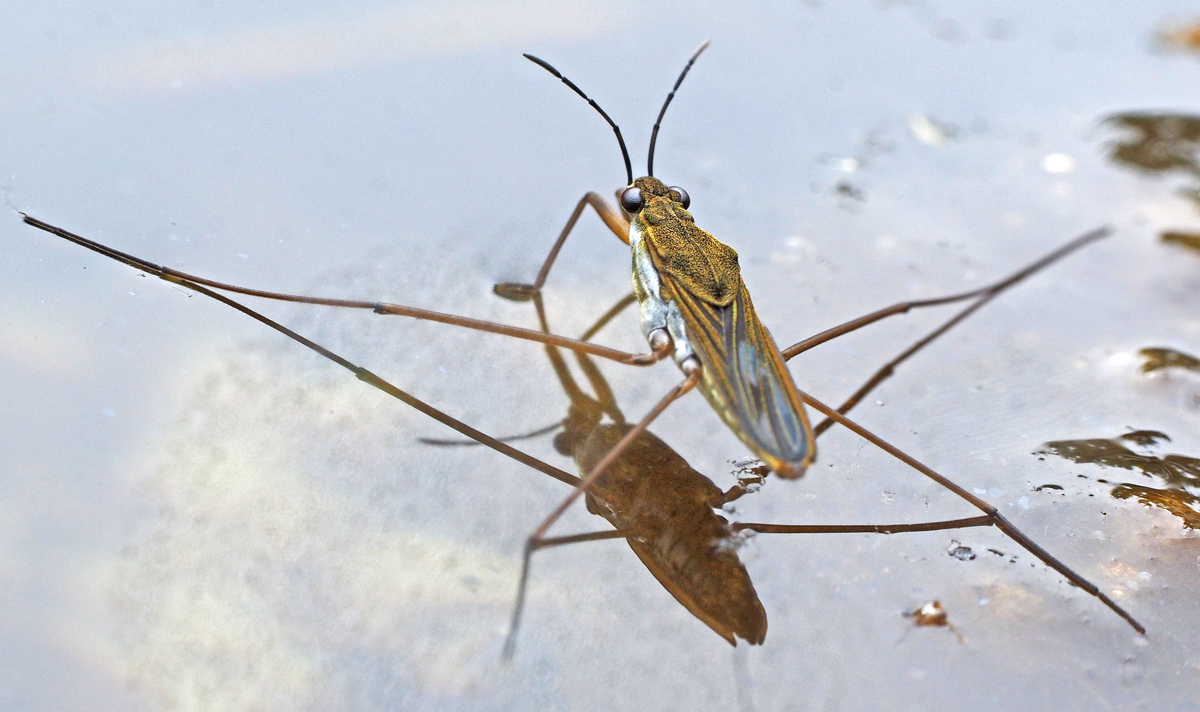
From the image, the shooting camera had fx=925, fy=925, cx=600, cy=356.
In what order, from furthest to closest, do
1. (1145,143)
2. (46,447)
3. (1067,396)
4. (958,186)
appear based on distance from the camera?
(1145,143) → (958,186) → (1067,396) → (46,447)

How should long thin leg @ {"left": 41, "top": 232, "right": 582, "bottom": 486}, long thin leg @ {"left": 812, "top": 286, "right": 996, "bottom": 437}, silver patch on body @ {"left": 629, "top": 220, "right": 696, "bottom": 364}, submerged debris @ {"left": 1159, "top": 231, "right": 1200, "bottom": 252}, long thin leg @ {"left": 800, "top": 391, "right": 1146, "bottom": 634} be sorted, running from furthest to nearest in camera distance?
submerged debris @ {"left": 1159, "top": 231, "right": 1200, "bottom": 252}, long thin leg @ {"left": 812, "top": 286, "right": 996, "bottom": 437}, silver patch on body @ {"left": 629, "top": 220, "right": 696, "bottom": 364}, long thin leg @ {"left": 41, "top": 232, "right": 582, "bottom": 486}, long thin leg @ {"left": 800, "top": 391, "right": 1146, "bottom": 634}

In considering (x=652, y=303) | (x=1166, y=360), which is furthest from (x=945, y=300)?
(x=652, y=303)

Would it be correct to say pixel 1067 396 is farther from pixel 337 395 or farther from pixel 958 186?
pixel 337 395

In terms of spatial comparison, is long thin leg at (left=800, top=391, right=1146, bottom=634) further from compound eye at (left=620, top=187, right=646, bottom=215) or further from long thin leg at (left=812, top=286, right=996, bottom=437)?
compound eye at (left=620, top=187, right=646, bottom=215)

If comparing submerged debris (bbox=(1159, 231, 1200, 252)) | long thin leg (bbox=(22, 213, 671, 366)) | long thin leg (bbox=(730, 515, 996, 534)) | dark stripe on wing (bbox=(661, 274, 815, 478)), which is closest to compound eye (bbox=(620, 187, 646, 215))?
dark stripe on wing (bbox=(661, 274, 815, 478))

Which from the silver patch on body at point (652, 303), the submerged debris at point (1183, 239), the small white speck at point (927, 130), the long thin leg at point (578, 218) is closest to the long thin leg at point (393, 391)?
the silver patch on body at point (652, 303)

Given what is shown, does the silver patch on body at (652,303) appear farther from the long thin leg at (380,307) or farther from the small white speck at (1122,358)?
the small white speck at (1122,358)

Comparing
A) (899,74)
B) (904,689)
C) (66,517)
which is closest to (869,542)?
(904,689)

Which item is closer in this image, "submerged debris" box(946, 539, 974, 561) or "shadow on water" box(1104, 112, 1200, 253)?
"submerged debris" box(946, 539, 974, 561)
